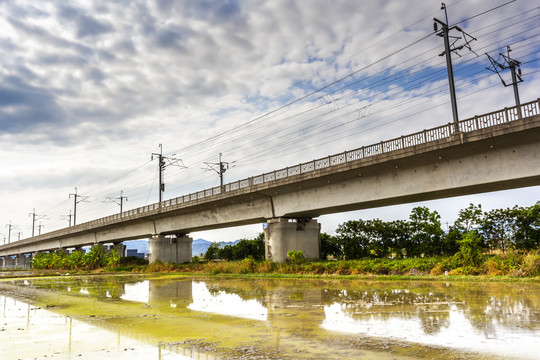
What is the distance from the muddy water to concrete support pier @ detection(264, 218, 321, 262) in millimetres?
18723

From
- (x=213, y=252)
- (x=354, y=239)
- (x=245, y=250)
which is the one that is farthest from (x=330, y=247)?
(x=213, y=252)

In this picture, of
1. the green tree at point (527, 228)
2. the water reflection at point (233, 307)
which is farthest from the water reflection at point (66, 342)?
the green tree at point (527, 228)

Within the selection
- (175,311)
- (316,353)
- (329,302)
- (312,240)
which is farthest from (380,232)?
(316,353)

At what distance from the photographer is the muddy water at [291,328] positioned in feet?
22.9

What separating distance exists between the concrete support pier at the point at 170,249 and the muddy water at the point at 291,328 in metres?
38.8

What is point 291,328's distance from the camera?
9.17 metres

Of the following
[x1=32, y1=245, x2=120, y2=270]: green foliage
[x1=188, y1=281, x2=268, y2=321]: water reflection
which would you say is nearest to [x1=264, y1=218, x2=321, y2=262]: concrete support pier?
[x1=188, y1=281, x2=268, y2=321]: water reflection

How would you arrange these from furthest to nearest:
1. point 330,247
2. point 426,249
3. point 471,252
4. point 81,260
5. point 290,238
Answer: point 81,260
point 330,247
point 290,238
point 426,249
point 471,252

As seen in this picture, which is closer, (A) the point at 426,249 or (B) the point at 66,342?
(B) the point at 66,342

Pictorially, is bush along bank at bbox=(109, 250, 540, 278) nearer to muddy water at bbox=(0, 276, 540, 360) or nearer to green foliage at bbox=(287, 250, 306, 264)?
green foliage at bbox=(287, 250, 306, 264)

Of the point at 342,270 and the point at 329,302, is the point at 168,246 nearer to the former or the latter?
the point at 342,270

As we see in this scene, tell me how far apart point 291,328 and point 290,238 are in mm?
24785

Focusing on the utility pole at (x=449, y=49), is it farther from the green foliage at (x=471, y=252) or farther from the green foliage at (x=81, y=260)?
the green foliage at (x=81, y=260)

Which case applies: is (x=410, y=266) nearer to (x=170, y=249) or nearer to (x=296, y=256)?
(x=296, y=256)
